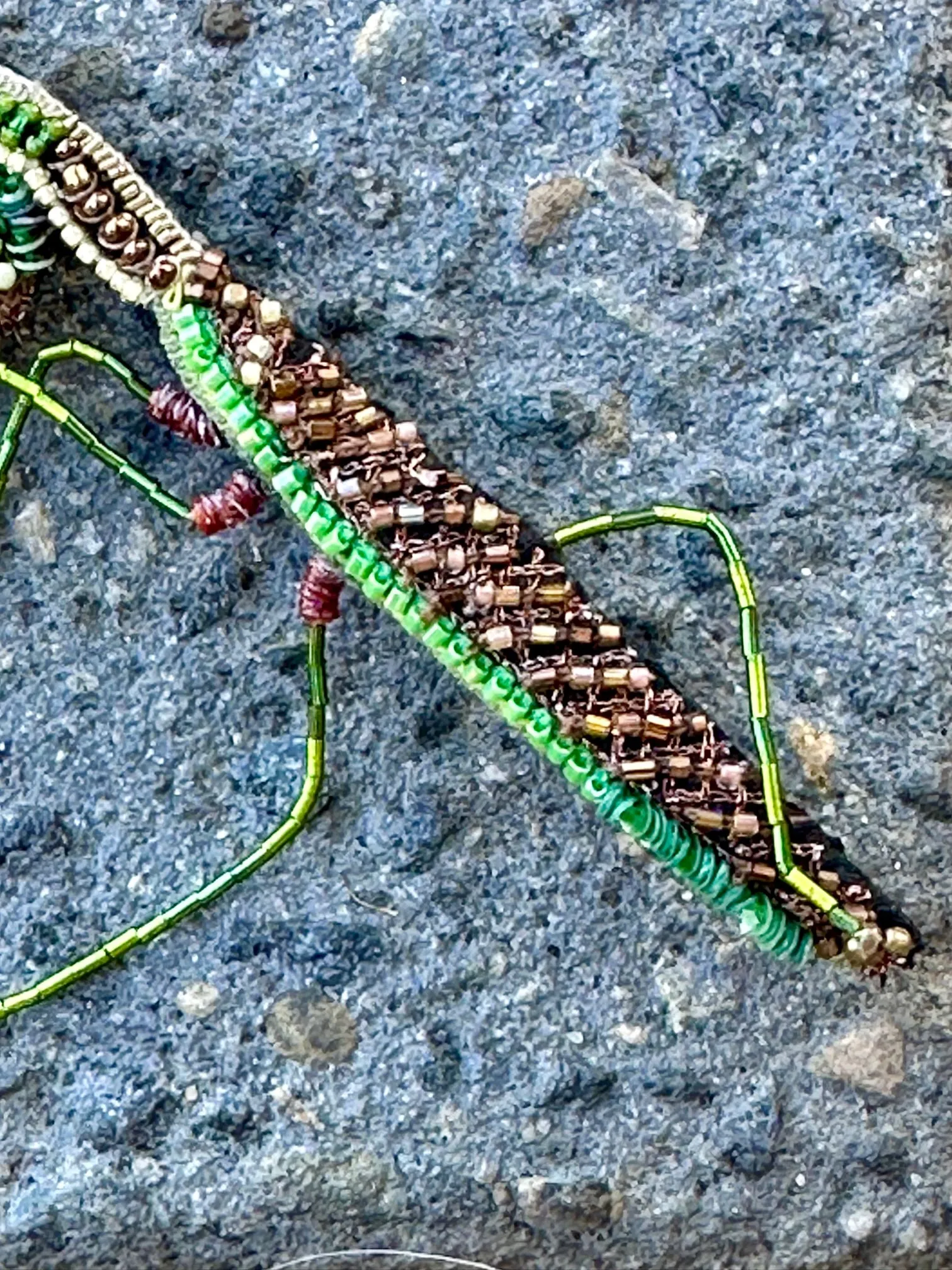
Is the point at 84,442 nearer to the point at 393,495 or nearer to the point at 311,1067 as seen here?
the point at 393,495

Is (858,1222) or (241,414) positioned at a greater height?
(241,414)

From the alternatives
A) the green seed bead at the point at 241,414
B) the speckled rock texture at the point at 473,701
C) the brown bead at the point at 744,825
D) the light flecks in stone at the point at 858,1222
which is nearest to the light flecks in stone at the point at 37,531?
the speckled rock texture at the point at 473,701

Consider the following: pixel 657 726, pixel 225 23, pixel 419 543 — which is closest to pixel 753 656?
pixel 657 726

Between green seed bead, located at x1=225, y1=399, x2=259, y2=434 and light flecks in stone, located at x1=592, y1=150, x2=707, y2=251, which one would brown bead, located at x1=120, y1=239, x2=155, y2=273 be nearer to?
green seed bead, located at x1=225, y1=399, x2=259, y2=434

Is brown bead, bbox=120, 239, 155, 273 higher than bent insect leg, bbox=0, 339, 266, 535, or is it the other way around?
brown bead, bbox=120, 239, 155, 273

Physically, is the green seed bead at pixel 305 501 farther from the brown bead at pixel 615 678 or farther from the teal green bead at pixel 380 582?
the brown bead at pixel 615 678

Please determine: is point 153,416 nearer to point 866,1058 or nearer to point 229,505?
point 229,505

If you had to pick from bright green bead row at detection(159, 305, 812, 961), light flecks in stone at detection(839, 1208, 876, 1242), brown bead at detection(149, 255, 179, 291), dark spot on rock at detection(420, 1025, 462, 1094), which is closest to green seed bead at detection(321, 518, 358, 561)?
bright green bead row at detection(159, 305, 812, 961)
